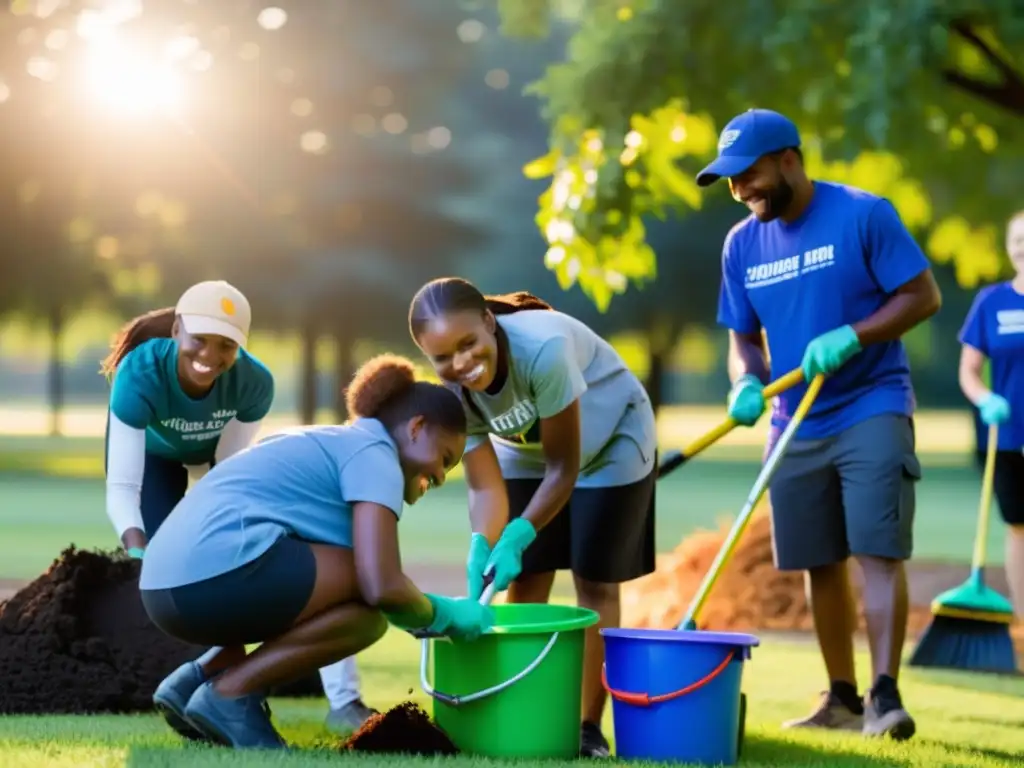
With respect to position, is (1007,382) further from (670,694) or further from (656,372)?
(656,372)

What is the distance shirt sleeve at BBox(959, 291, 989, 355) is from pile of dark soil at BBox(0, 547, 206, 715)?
12.8 feet

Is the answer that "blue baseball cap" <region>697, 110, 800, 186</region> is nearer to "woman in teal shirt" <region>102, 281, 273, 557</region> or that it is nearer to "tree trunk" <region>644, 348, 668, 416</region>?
"woman in teal shirt" <region>102, 281, 273, 557</region>

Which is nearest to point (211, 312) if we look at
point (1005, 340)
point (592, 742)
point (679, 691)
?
point (592, 742)

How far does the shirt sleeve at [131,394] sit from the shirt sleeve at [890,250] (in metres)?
2.48

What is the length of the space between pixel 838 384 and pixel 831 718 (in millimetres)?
1180

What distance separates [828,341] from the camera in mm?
5418

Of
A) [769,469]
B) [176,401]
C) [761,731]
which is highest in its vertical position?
[176,401]

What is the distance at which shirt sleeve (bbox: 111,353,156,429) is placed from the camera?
5.29m

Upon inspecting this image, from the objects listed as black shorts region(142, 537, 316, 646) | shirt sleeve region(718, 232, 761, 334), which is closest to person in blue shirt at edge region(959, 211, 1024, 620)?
shirt sleeve region(718, 232, 761, 334)

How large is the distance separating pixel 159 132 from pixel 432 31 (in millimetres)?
6349

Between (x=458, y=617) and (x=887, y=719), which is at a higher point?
(x=458, y=617)

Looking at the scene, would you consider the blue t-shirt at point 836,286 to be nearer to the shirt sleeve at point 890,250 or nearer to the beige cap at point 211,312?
the shirt sleeve at point 890,250

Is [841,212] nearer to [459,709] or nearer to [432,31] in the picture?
[459,709]

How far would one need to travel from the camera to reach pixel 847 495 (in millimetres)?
5637
